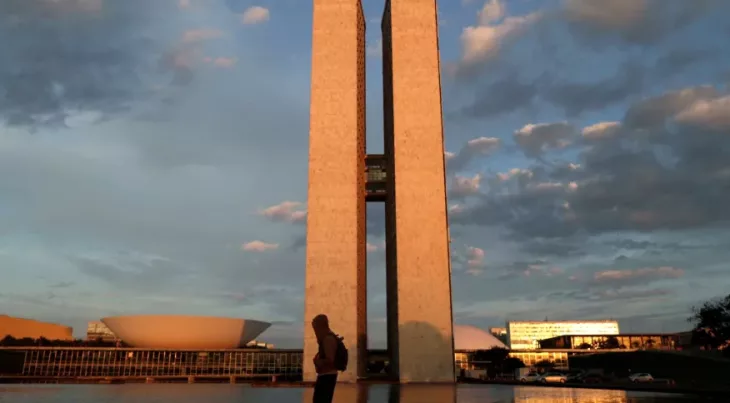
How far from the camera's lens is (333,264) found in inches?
1507

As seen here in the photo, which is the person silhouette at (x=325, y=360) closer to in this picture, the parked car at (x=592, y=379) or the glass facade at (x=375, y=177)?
the parked car at (x=592, y=379)

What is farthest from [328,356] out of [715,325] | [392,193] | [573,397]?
[392,193]

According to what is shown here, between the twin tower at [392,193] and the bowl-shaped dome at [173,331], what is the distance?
1535 centimetres

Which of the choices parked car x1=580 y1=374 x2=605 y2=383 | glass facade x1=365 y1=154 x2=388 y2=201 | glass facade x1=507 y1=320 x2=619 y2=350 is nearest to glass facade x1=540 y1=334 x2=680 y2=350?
Result: glass facade x1=365 y1=154 x2=388 y2=201

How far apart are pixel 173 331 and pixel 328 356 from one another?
164 feet

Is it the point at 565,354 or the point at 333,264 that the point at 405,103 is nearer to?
the point at 333,264

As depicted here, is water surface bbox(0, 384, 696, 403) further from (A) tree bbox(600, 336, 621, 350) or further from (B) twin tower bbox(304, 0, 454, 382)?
(A) tree bbox(600, 336, 621, 350)

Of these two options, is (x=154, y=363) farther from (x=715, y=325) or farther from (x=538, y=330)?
(x=538, y=330)

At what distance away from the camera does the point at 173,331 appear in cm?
4962

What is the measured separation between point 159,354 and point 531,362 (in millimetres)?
42267

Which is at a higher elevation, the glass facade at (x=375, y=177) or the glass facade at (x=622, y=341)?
the glass facade at (x=375, y=177)

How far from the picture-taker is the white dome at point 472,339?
6681cm

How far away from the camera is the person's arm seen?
154 inches

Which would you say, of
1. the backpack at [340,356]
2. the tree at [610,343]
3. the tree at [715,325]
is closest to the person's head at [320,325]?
the backpack at [340,356]
